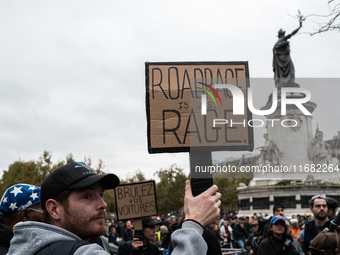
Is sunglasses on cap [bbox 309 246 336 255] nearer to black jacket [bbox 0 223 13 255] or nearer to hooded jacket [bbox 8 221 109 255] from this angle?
hooded jacket [bbox 8 221 109 255]

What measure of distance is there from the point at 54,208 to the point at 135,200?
496 centimetres

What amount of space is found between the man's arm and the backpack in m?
0.46

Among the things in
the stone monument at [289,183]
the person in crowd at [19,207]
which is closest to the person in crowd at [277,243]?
the person in crowd at [19,207]

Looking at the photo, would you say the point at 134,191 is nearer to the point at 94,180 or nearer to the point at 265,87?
the point at 265,87

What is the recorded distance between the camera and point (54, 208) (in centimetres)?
197

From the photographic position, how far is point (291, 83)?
93.6ft

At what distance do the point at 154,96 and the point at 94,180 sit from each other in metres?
1.32

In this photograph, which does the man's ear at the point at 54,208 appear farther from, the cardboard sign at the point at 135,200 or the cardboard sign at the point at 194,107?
the cardboard sign at the point at 135,200

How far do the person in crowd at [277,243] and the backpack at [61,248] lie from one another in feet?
14.3

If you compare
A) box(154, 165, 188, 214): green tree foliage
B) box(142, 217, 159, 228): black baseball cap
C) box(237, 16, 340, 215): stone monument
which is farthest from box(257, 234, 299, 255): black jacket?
box(154, 165, 188, 214): green tree foliage

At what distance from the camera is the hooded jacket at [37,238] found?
64.3 inches

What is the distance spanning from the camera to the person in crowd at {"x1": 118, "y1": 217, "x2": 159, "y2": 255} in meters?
5.96

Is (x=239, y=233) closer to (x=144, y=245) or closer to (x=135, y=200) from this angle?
(x=135, y=200)

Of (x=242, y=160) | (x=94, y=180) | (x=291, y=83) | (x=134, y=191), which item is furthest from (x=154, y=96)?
(x=291, y=83)
